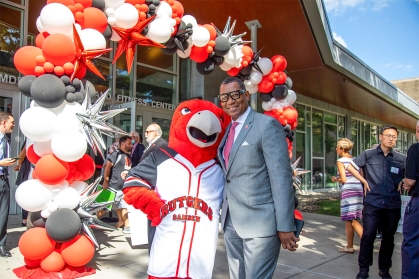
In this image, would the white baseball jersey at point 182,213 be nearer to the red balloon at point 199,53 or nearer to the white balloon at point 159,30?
the white balloon at point 159,30

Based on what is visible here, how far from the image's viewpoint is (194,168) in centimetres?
271

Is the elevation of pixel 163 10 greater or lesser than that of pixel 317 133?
greater

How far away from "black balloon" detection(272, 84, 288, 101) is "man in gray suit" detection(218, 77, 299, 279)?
3431mm

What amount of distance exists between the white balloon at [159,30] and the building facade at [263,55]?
902 millimetres

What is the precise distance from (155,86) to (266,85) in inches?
196

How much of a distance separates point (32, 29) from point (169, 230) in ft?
23.0

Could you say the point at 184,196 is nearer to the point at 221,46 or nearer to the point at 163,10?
the point at 163,10

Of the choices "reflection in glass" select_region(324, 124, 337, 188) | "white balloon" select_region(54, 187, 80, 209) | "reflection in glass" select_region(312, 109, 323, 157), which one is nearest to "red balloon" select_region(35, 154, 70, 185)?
"white balloon" select_region(54, 187, 80, 209)

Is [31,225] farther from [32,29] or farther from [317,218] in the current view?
[317,218]

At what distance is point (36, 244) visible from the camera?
354cm

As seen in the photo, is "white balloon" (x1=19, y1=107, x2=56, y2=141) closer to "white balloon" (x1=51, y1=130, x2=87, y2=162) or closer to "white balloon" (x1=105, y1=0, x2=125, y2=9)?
"white balloon" (x1=51, y1=130, x2=87, y2=162)

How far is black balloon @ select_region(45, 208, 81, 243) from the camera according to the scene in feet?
11.5

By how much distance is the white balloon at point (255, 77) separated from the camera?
5621 mm

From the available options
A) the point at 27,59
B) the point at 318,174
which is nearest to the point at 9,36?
the point at 27,59
